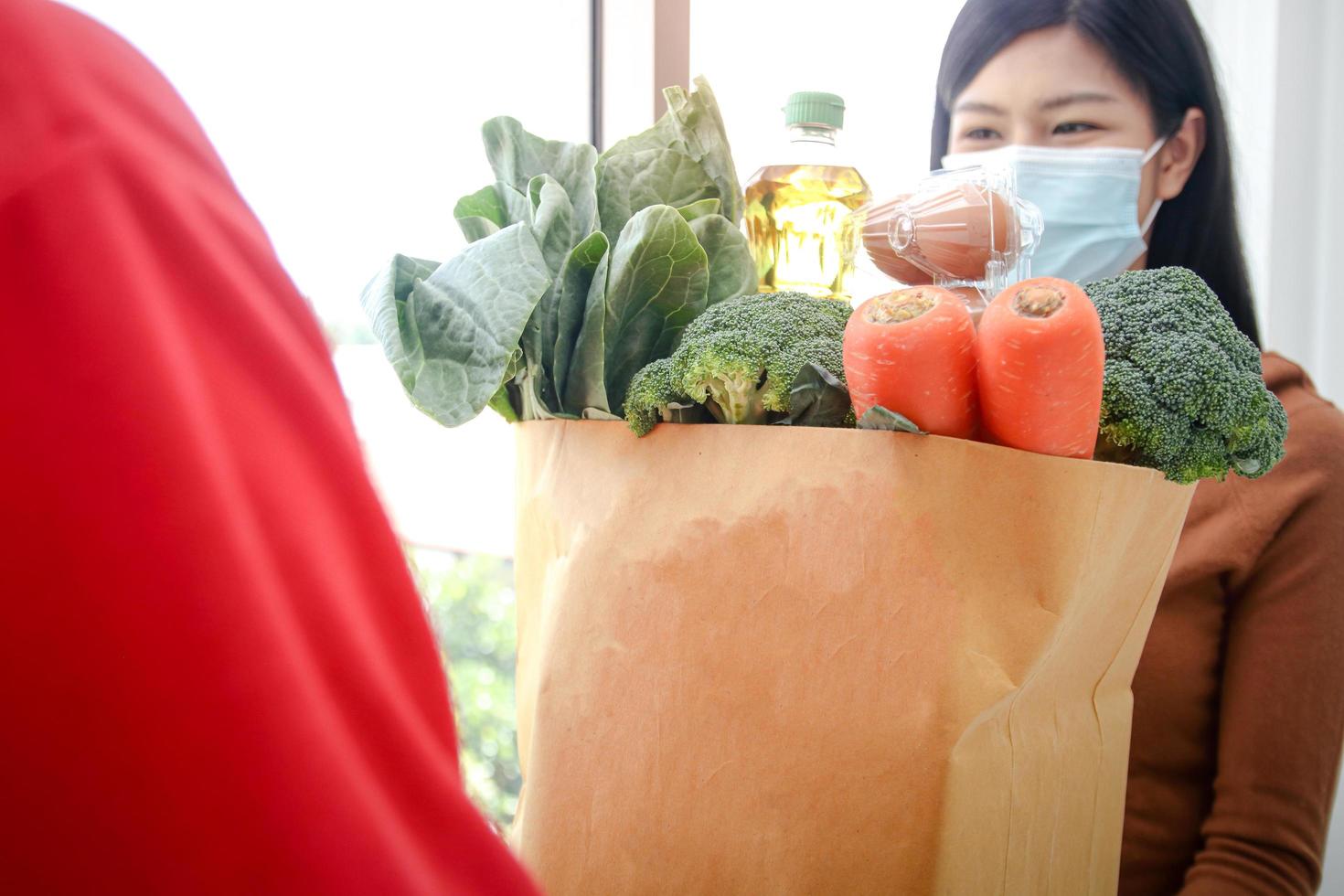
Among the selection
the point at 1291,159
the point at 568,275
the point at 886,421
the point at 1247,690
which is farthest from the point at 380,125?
the point at 1291,159

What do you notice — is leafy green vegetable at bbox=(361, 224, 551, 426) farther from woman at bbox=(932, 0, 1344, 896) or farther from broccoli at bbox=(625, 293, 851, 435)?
woman at bbox=(932, 0, 1344, 896)

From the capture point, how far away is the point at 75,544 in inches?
9.5

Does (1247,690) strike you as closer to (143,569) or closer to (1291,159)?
(143,569)

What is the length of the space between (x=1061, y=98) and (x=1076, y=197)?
0.36ft

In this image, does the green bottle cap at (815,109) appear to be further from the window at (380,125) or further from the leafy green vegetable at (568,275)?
the window at (380,125)

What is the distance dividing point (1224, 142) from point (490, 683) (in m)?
→ 1.33

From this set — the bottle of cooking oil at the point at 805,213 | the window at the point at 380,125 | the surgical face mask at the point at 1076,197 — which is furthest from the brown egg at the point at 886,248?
the window at the point at 380,125

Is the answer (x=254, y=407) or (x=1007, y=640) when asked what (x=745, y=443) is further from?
(x=254, y=407)

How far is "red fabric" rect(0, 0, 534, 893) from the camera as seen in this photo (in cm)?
24

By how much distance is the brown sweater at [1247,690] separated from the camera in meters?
0.90

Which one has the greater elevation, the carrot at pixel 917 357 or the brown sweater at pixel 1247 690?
the carrot at pixel 917 357

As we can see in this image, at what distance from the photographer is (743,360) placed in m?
0.52

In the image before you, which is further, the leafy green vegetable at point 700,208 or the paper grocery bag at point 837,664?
the leafy green vegetable at point 700,208

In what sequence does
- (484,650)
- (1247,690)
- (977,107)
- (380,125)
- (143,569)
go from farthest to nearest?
1. (484,650)
2. (380,125)
3. (977,107)
4. (1247,690)
5. (143,569)
